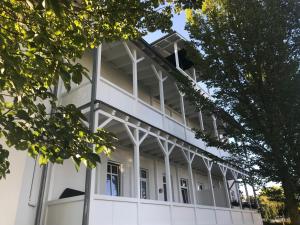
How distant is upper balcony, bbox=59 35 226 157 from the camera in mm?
9161

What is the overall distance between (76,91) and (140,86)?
17.0ft

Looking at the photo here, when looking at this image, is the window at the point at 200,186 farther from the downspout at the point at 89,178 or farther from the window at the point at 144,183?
the downspout at the point at 89,178

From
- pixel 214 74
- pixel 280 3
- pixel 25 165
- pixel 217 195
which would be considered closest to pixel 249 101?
pixel 214 74

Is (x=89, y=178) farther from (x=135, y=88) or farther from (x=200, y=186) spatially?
(x=200, y=186)

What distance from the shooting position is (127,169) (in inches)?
453

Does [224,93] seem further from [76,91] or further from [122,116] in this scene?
[76,91]

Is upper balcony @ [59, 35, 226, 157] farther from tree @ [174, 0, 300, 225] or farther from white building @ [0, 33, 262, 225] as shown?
tree @ [174, 0, 300, 225]

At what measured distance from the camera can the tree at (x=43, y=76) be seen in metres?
2.54

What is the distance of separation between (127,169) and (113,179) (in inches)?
31.8

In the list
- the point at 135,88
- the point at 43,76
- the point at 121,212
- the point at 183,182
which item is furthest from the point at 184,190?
the point at 43,76

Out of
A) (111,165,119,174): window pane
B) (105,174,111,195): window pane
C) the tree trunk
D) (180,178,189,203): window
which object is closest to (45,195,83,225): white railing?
(105,174,111,195): window pane

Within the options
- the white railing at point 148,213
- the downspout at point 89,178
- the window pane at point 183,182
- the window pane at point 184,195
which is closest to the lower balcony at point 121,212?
the white railing at point 148,213

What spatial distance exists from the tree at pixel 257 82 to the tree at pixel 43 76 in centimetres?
700

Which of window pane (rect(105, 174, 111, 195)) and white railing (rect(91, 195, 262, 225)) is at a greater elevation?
window pane (rect(105, 174, 111, 195))
